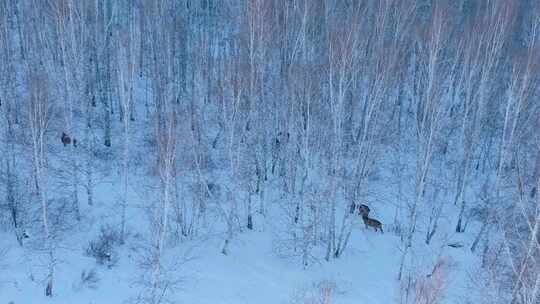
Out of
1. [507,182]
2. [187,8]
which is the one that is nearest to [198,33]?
[187,8]

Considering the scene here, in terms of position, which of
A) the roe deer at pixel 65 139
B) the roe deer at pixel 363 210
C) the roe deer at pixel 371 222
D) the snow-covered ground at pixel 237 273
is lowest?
the snow-covered ground at pixel 237 273

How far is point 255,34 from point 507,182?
12365mm

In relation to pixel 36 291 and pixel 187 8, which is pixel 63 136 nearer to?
pixel 36 291

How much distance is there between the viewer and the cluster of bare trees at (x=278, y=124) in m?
17.1

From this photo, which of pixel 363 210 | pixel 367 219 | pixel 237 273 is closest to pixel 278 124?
pixel 363 210

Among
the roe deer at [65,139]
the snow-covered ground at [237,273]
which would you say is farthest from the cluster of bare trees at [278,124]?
the snow-covered ground at [237,273]

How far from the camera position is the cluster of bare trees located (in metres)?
17.1

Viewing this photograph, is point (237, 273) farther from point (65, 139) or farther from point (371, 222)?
point (65, 139)

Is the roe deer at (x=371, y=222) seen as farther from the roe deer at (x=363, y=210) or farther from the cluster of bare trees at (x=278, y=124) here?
the cluster of bare trees at (x=278, y=124)

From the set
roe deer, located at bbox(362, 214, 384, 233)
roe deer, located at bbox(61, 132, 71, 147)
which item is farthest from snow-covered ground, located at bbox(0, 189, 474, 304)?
roe deer, located at bbox(61, 132, 71, 147)

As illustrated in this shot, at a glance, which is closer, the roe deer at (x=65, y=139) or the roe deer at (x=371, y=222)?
the roe deer at (x=371, y=222)

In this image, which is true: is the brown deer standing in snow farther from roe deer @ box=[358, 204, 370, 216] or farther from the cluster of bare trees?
the cluster of bare trees

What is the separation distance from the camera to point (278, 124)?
2234 cm

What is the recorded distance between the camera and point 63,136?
66.3 feet
